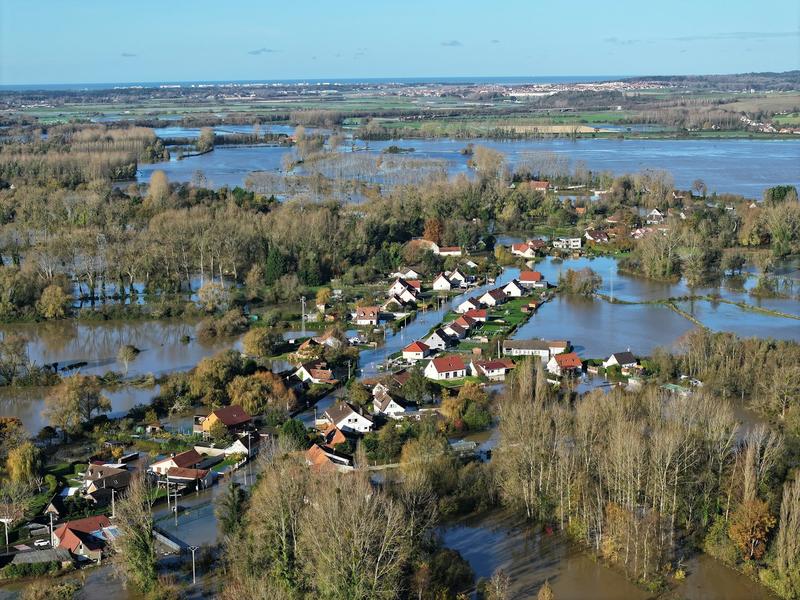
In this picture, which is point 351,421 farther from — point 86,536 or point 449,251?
point 449,251

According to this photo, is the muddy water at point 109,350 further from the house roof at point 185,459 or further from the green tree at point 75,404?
the house roof at point 185,459

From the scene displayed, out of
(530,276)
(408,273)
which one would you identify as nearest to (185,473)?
(408,273)

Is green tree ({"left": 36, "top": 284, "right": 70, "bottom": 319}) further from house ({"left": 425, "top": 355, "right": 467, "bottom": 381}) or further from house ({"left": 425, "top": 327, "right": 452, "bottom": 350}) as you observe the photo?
house ({"left": 425, "top": 355, "right": 467, "bottom": 381})

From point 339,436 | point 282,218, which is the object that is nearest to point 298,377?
point 339,436

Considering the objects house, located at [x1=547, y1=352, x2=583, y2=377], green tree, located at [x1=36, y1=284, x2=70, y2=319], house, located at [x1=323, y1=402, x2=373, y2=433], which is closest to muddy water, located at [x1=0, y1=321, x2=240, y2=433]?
green tree, located at [x1=36, y1=284, x2=70, y2=319]

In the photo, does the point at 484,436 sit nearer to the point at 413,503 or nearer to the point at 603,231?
the point at 413,503

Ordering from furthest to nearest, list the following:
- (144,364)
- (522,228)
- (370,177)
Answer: (370,177)
(522,228)
(144,364)
